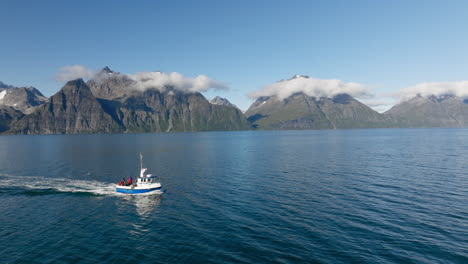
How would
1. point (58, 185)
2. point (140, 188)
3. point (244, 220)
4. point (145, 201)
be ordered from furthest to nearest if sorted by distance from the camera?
point (58, 185), point (140, 188), point (145, 201), point (244, 220)

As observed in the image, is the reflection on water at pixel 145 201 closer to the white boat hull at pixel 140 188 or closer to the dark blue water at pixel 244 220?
the dark blue water at pixel 244 220

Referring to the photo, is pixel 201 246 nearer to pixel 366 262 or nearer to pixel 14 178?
pixel 366 262

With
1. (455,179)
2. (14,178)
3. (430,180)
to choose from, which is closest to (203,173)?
(14,178)

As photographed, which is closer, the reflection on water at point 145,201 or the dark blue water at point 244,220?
the dark blue water at point 244,220

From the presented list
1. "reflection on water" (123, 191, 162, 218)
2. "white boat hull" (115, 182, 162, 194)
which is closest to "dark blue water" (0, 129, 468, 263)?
"reflection on water" (123, 191, 162, 218)

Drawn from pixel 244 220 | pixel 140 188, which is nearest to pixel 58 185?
pixel 140 188

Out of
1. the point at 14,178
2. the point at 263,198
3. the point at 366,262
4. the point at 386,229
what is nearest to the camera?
the point at 366,262

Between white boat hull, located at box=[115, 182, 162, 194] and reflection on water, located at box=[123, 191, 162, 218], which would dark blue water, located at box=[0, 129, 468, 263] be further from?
white boat hull, located at box=[115, 182, 162, 194]

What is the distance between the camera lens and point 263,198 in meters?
58.5

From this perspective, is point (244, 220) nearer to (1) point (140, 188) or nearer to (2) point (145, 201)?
(2) point (145, 201)

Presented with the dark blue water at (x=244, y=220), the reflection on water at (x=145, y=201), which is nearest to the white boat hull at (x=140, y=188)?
the reflection on water at (x=145, y=201)

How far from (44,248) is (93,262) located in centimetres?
995

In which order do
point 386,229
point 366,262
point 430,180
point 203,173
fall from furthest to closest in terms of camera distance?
point 203,173 → point 430,180 → point 386,229 → point 366,262

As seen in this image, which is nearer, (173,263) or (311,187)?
(173,263)
